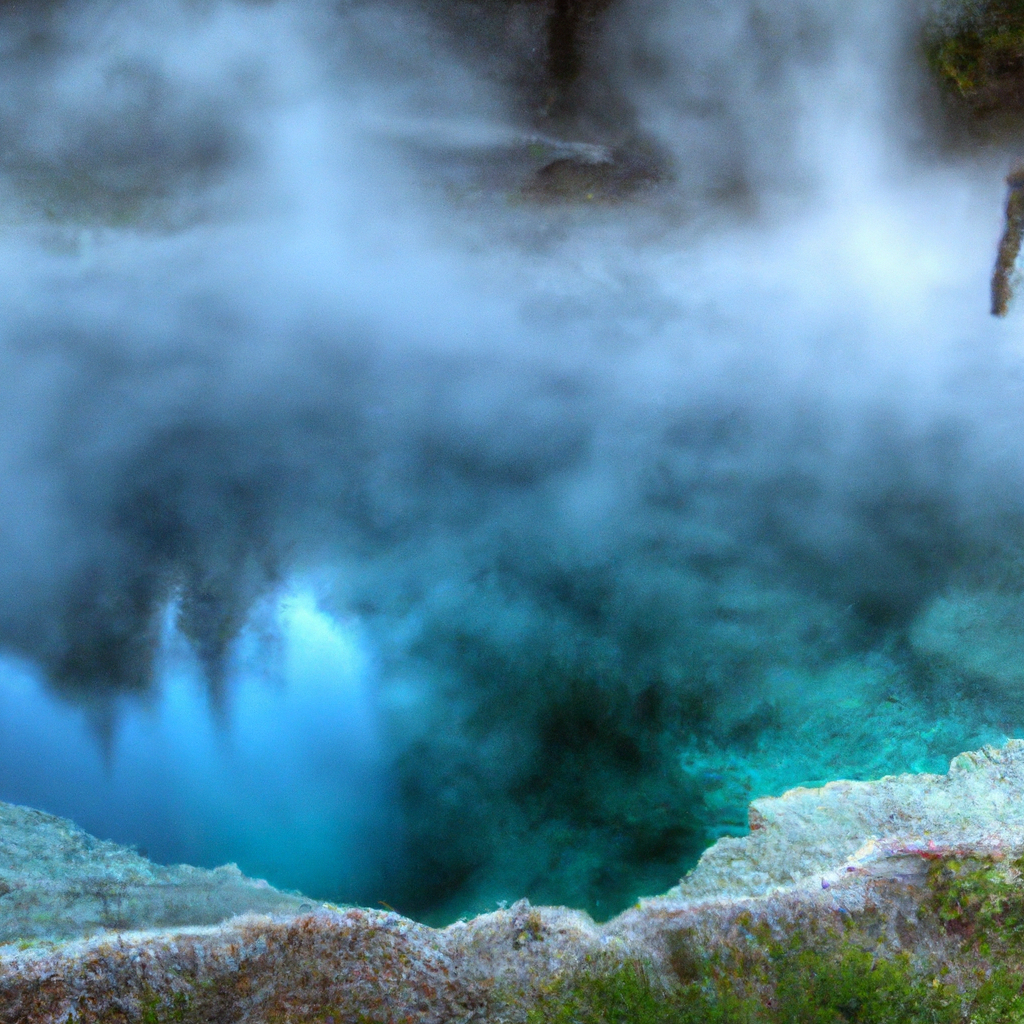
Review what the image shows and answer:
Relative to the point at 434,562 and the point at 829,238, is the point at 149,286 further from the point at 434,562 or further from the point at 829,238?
the point at 829,238

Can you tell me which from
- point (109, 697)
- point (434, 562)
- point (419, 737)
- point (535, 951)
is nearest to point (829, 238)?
point (434, 562)

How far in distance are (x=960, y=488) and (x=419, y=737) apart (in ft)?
15.7

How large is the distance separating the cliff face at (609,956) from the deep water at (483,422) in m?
1.57

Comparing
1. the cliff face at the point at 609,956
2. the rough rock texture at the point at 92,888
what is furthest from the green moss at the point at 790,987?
the rough rock texture at the point at 92,888

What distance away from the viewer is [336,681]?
646 cm

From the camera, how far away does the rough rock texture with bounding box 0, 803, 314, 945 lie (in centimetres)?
425

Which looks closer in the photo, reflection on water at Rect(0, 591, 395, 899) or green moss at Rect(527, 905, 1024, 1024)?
green moss at Rect(527, 905, 1024, 1024)

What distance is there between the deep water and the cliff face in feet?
5.15

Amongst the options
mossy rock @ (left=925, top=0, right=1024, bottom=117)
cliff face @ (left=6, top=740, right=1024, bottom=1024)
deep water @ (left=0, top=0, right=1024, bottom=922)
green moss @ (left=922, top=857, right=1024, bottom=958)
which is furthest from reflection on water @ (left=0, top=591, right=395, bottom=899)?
mossy rock @ (left=925, top=0, right=1024, bottom=117)

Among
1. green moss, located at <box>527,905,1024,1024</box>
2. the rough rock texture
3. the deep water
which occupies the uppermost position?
the deep water

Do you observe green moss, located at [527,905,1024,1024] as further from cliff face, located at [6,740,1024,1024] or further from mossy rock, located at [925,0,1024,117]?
mossy rock, located at [925,0,1024,117]

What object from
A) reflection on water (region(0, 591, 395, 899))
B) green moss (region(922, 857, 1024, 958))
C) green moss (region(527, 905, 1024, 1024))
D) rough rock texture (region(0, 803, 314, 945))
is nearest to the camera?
green moss (region(527, 905, 1024, 1024))

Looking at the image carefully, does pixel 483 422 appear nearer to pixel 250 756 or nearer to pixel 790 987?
pixel 250 756

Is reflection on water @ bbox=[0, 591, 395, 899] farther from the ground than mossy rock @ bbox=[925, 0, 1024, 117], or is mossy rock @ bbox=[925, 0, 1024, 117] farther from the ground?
mossy rock @ bbox=[925, 0, 1024, 117]
